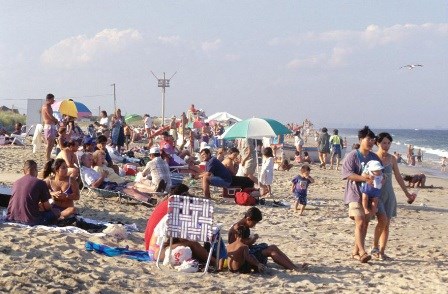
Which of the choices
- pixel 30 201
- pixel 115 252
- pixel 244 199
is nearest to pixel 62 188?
pixel 30 201

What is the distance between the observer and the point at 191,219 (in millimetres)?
6434

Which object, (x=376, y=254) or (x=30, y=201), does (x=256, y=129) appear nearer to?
(x=376, y=254)

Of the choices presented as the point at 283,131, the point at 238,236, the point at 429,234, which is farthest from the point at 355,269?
the point at 283,131

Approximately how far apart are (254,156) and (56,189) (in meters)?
5.95

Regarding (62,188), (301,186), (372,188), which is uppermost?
(372,188)

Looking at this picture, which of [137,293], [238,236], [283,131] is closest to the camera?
[137,293]

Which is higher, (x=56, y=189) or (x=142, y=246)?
(x=56, y=189)

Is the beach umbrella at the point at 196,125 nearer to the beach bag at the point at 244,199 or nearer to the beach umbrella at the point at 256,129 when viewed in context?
the beach umbrella at the point at 256,129

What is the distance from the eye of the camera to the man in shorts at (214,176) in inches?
472

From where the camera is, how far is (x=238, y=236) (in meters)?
6.73

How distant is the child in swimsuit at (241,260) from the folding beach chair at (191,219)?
0.24 metres

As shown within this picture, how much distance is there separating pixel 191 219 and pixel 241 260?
645mm

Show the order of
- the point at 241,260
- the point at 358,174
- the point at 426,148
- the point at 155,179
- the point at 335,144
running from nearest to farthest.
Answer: the point at 241,260 → the point at 358,174 → the point at 155,179 → the point at 335,144 → the point at 426,148

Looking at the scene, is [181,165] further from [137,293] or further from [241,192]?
[137,293]
